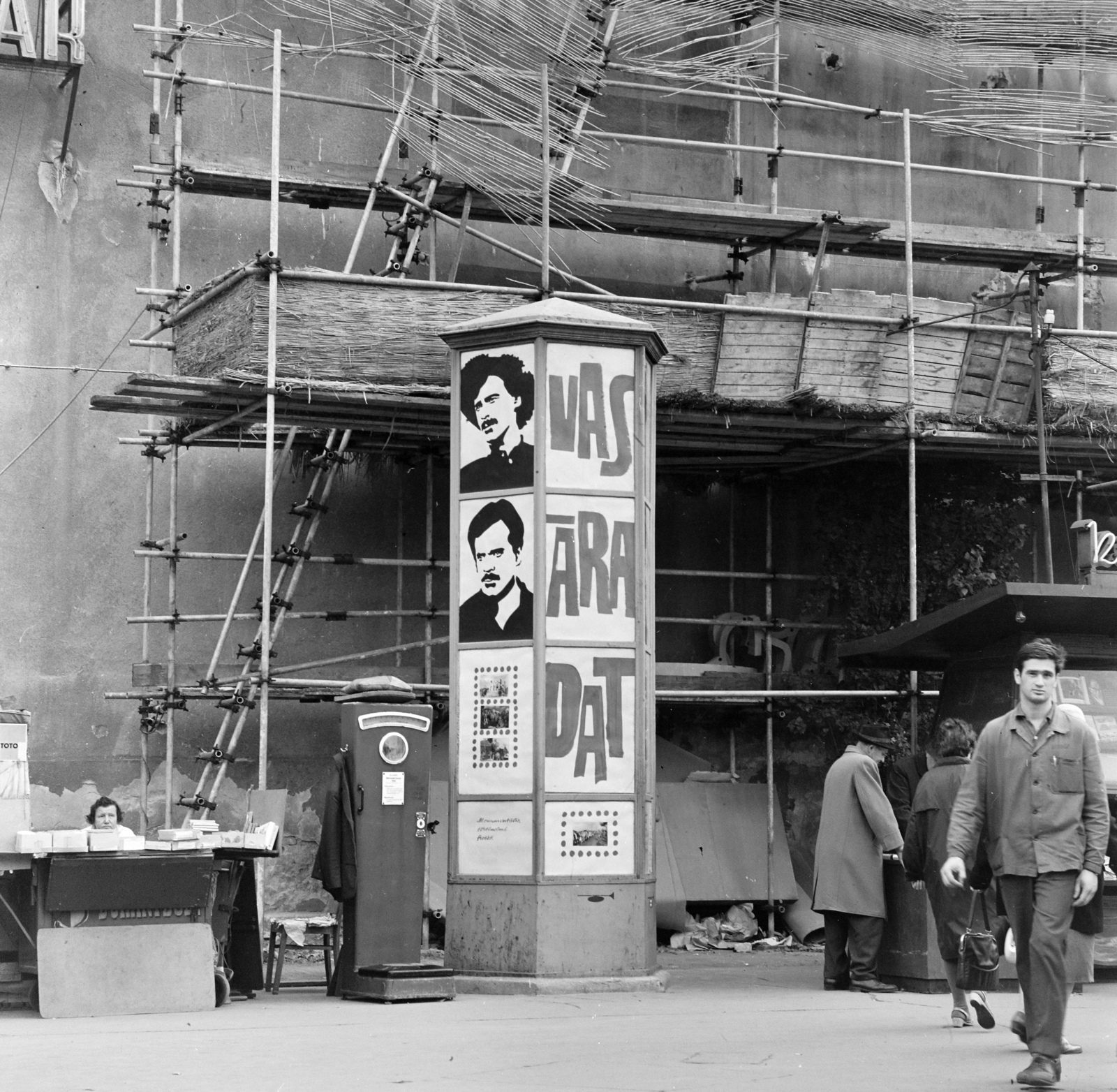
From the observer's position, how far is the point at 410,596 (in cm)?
1617

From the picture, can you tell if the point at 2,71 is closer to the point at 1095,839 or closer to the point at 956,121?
the point at 956,121

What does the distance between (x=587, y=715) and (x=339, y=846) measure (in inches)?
67.8

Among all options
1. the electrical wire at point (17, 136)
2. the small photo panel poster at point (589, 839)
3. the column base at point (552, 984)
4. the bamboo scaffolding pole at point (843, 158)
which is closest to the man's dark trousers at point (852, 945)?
the column base at point (552, 984)

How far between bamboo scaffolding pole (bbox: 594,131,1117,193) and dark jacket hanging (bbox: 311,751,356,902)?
6764 millimetres

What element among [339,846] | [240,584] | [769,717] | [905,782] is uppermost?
[240,584]

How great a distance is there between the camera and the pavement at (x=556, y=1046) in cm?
754

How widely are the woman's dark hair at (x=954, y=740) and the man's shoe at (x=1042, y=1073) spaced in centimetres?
367

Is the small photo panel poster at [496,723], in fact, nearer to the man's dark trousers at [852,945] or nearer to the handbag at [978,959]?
the man's dark trousers at [852,945]

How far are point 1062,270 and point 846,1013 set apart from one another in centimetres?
911

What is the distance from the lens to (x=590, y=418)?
38.7ft

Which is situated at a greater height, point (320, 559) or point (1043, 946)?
point (320, 559)

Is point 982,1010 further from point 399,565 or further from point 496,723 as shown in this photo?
point 399,565

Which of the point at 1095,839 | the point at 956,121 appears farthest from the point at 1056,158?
the point at 1095,839

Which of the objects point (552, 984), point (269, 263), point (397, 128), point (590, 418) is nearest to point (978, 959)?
point (552, 984)
